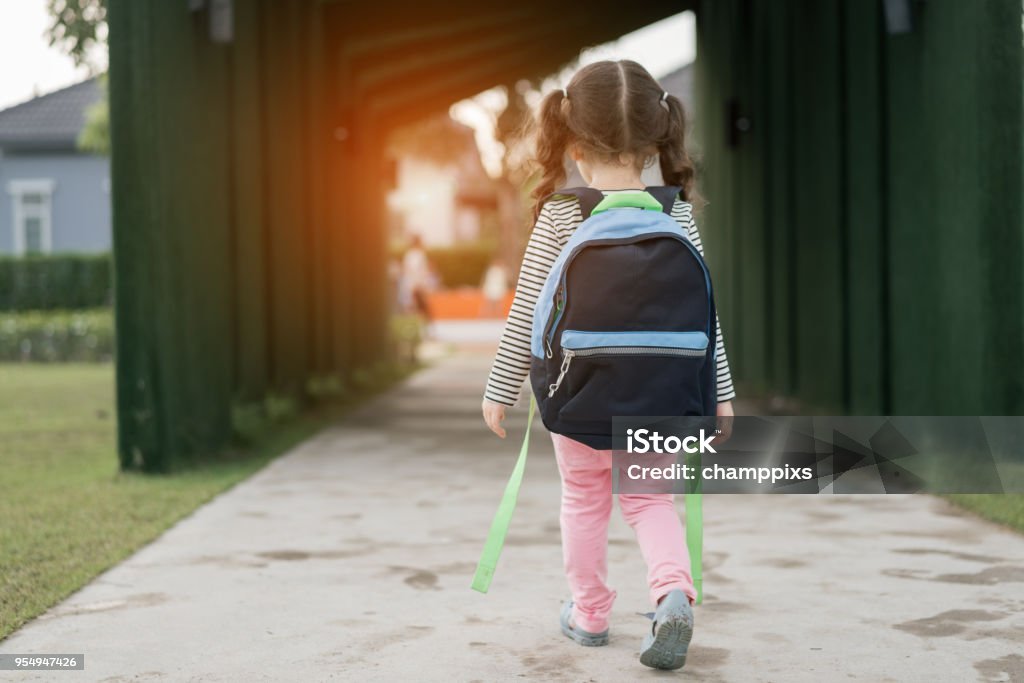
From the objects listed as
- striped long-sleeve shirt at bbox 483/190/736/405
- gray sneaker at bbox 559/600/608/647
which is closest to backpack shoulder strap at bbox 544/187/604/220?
striped long-sleeve shirt at bbox 483/190/736/405

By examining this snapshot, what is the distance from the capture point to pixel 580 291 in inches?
130

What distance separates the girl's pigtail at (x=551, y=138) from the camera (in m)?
3.48

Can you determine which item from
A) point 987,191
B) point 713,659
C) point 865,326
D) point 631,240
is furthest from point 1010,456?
point 631,240

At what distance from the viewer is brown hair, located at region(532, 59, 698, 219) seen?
3404 millimetres

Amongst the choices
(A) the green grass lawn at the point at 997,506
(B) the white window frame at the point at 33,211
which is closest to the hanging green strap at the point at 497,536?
(A) the green grass lawn at the point at 997,506

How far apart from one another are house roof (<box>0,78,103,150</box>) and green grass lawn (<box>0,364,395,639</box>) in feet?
67.7

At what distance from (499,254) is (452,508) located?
38822mm

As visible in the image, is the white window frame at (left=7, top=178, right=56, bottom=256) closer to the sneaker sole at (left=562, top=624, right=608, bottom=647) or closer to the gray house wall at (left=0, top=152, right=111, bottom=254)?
the gray house wall at (left=0, top=152, right=111, bottom=254)

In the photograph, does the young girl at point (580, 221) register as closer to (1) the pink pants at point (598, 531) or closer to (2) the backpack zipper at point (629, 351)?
(1) the pink pants at point (598, 531)

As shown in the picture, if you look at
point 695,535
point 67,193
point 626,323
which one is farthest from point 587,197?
point 67,193

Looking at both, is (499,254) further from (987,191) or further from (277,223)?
(987,191)

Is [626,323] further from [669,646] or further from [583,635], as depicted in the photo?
[583,635]

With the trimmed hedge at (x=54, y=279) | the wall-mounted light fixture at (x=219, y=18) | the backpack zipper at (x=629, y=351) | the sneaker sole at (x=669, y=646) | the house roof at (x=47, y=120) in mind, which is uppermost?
the house roof at (x=47, y=120)

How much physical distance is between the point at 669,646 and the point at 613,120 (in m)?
1.29
